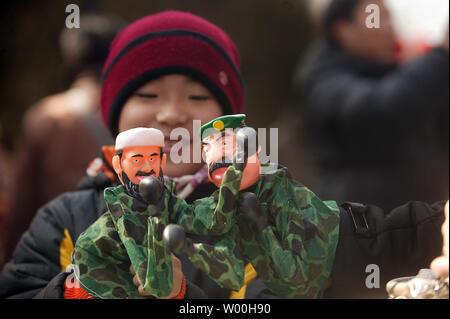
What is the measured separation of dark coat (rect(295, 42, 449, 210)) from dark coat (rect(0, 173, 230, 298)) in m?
0.32

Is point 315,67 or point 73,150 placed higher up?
point 315,67

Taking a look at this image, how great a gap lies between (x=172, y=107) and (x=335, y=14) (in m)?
1.03

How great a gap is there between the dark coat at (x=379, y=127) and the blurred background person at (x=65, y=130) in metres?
0.52

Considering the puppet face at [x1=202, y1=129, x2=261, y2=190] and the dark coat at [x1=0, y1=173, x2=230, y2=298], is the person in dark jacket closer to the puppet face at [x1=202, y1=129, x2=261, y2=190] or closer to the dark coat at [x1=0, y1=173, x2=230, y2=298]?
the puppet face at [x1=202, y1=129, x2=261, y2=190]

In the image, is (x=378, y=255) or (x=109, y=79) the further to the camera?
(x=109, y=79)

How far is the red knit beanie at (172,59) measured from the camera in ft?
2.68

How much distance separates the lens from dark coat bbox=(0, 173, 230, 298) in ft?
2.80

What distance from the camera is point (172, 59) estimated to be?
2.66 ft

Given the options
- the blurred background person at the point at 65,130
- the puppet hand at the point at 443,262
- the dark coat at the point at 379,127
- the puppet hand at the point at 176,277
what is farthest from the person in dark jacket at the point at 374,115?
the blurred background person at the point at 65,130

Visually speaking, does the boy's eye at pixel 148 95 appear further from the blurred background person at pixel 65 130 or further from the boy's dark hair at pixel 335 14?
the boy's dark hair at pixel 335 14

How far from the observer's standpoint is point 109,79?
89 centimetres

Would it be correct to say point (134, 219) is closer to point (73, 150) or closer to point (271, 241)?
point (271, 241)
